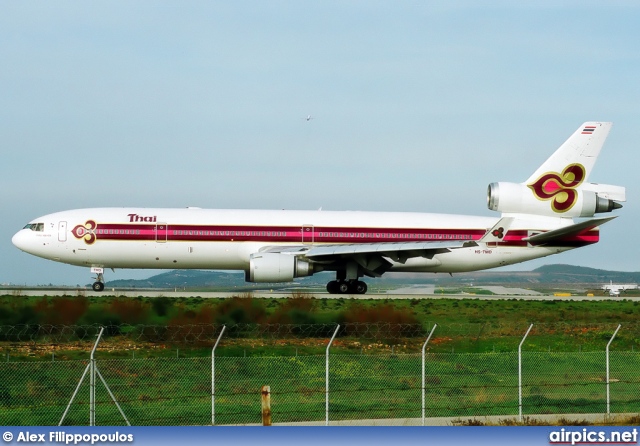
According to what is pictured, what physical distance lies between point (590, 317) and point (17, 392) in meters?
26.1

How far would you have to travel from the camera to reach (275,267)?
44.2 meters

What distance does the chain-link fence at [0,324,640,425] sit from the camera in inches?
744

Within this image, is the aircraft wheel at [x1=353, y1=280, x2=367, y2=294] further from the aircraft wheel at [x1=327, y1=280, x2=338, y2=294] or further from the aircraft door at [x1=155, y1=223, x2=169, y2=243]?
the aircraft door at [x1=155, y1=223, x2=169, y2=243]

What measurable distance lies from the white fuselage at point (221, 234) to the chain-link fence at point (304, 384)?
1804 cm

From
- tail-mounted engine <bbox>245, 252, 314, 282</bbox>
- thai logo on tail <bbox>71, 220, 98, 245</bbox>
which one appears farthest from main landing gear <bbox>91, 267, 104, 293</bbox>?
tail-mounted engine <bbox>245, 252, 314, 282</bbox>

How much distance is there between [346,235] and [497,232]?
25.7ft

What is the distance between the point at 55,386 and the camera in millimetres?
20734

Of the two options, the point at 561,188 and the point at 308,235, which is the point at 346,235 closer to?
the point at 308,235

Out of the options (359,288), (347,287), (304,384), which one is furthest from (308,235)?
(304,384)

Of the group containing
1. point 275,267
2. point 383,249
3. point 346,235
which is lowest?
point 275,267

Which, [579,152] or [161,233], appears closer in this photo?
[161,233]

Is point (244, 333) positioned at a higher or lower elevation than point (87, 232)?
lower

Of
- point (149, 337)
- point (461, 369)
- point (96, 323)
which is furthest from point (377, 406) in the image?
point (96, 323)

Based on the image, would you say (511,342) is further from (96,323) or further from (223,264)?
(223,264)
